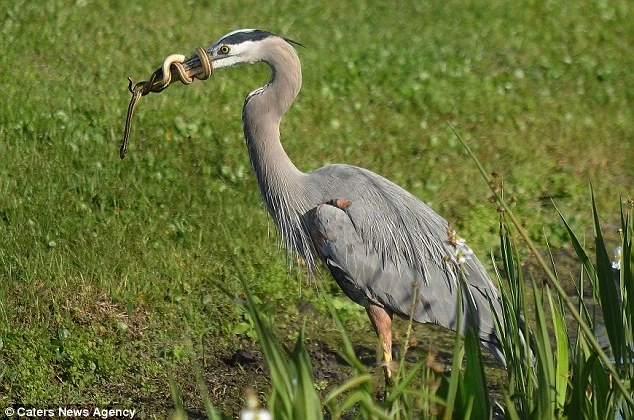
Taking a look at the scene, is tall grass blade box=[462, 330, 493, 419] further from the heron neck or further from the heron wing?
the heron neck

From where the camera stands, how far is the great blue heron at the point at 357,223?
4.88 meters

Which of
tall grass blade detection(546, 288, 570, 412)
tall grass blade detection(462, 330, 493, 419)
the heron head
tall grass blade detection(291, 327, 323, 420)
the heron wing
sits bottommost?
tall grass blade detection(291, 327, 323, 420)

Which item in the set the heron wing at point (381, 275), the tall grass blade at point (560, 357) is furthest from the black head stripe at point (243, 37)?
the tall grass blade at point (560, 357)

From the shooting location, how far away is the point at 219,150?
701cm

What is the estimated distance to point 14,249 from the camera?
18.3ft

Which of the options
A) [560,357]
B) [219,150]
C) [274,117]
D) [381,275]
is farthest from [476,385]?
[219,150]

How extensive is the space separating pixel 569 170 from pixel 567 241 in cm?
95

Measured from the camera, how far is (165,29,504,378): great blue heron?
4883mm

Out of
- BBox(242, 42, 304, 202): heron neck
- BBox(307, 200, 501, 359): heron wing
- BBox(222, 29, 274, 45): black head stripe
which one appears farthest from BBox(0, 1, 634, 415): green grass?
BBox(222, 29, 274, 45): black head stripe

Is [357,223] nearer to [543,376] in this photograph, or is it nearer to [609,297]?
[609,297]

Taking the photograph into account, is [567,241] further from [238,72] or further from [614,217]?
[238,72]

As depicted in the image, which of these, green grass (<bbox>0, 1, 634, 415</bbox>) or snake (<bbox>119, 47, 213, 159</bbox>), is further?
green grass (<bbox>0, 1, 634, 415</bbox>)

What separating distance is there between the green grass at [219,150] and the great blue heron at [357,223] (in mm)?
751

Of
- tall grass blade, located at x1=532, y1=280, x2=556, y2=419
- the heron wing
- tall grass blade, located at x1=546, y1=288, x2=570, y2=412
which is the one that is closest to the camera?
tall grass blade, located at x1=532, y1=280, x2=556, y2=419
